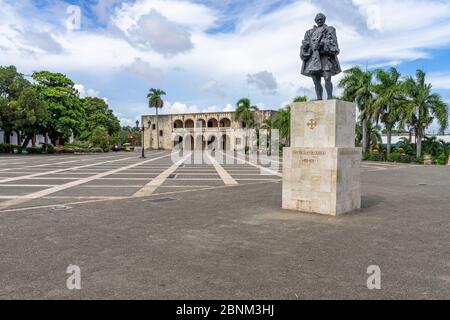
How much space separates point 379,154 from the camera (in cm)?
3216

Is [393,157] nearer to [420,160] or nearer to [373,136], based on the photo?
[420,160]

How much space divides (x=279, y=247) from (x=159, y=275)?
6.16ft

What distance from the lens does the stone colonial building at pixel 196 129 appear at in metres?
64.6

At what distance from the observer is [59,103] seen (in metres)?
45.6

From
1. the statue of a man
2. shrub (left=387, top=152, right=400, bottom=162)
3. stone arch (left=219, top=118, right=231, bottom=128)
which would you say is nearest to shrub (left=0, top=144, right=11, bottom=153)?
stone arch (left=219, top=118, right=231, bottom=128)

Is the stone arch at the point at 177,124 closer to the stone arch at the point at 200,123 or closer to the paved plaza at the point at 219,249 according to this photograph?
the stone arch at the point at 200,123

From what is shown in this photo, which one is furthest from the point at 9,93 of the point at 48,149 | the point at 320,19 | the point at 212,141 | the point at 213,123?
the point at 320,19

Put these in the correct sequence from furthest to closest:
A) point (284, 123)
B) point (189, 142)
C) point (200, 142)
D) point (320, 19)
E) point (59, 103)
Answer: point (189, 142) < point (200, 142) < point (59, 103) < point (284, 123) < point (320, 19)

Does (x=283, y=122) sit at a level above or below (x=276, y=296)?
above

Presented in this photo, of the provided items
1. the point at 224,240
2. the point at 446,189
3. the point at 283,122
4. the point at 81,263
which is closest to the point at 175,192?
the point at 224,240

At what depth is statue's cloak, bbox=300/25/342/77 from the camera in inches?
318

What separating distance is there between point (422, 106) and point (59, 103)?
4082cm
